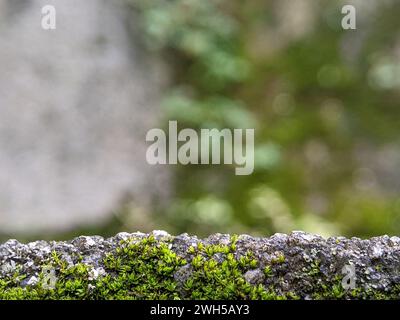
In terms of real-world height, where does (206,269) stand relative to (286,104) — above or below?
below

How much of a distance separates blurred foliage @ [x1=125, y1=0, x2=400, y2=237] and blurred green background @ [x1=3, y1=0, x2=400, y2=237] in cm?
1

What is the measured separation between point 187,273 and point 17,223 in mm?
4600

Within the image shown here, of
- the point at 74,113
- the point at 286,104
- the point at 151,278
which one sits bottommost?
the point at 151,278

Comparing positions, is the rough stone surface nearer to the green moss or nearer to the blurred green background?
the blurred green background

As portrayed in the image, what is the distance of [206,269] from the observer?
1848mm

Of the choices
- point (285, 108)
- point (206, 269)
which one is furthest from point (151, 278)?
point (285, 108)

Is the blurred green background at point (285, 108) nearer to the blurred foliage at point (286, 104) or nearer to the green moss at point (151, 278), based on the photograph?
the blurred foliage at point (286, 104)

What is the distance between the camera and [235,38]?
6.82 m

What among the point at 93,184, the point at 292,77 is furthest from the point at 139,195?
the point at 292,77

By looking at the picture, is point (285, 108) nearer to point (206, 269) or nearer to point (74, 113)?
point (74, 113)

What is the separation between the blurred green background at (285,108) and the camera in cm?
579

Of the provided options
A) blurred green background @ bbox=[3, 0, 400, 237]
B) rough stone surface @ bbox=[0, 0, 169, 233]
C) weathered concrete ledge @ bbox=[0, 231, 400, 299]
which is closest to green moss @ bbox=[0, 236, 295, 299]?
weathered concrete ledge @ bbox=[0, 231, 400, 299]

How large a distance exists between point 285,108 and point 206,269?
472 centimetres

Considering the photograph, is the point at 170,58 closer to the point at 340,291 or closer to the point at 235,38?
the point at 235,38
